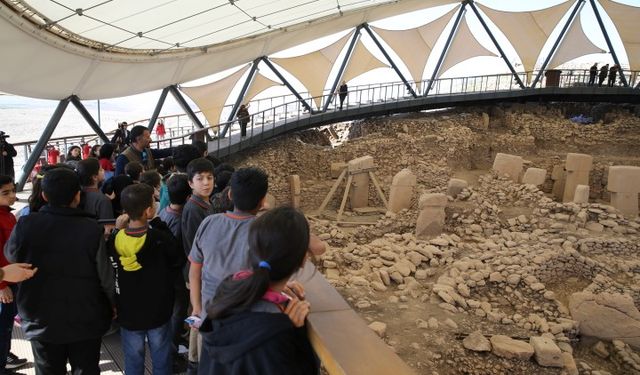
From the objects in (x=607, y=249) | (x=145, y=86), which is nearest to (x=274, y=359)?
(x=607, y=249)

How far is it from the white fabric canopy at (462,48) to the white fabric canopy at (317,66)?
639cm

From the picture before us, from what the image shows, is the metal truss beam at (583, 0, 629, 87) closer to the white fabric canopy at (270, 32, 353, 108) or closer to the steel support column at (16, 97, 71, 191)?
the white fabric canopy at (270, 32, 353, 108)

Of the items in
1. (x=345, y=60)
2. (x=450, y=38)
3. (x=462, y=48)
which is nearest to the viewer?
(x=345, y=60)

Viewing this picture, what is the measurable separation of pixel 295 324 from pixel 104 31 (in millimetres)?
7864

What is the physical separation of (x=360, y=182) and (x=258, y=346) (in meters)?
13.5

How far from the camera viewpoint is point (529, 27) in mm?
24922

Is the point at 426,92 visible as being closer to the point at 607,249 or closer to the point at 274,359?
the point at 607,249

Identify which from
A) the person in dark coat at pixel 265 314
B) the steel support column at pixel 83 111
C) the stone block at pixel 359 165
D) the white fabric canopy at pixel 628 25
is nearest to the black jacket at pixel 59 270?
the person in dark coat at pixel 265 314

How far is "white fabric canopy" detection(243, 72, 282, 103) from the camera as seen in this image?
59.4ft

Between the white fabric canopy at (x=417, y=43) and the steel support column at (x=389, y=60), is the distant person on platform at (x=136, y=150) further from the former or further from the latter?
the white fabric canopy at (x=417, y=43)

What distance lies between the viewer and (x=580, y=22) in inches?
977

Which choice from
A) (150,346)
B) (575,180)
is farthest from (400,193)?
(150,346)

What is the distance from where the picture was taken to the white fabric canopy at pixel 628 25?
2427 cm

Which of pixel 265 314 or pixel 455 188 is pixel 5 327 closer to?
pixel 265 314
